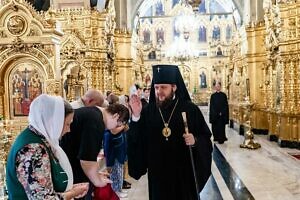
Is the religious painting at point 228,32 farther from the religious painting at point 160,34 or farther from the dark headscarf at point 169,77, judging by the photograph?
the dark headscarf at point 169,77

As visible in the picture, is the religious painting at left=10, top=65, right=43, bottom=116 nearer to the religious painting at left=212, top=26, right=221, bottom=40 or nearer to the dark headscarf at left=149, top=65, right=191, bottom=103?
the dark headscarf at left=149, top=65, right=191, bottom=103

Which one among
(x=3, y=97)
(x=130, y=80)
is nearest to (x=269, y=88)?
(x=130, y=80)

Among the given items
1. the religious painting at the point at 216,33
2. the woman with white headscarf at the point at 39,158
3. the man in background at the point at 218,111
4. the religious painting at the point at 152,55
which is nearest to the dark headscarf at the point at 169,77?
the woman with white headscarf at the point at 39,158

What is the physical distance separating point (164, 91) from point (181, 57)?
2384cm

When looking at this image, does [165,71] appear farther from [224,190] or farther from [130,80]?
[130,80]

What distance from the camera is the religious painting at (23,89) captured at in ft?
27.4

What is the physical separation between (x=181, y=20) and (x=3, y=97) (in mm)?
15193

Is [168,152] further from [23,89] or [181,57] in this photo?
[181,57]

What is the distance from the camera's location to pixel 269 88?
14836mm

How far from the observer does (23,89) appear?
8.36 meters

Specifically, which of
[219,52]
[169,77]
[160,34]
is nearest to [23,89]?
[169,77]

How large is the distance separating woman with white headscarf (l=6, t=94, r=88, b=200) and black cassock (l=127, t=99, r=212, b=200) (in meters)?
1.32

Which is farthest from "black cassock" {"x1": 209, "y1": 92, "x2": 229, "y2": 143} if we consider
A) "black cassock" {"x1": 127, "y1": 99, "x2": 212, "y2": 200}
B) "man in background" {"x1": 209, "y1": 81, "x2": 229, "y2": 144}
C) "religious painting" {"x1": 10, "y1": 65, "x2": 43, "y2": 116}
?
"black cassock" {"x1": 127, "y1": 99, "x2": 212, "y2": 200}

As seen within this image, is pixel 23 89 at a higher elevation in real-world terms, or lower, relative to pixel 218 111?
higher
